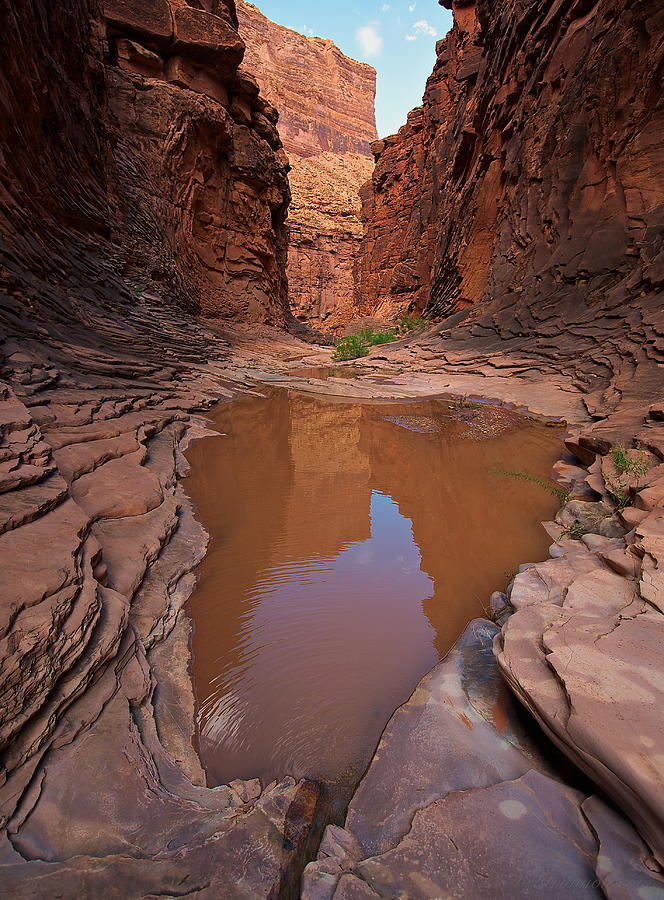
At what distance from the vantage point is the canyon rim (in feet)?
3.62

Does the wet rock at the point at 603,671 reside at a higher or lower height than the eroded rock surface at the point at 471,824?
higher

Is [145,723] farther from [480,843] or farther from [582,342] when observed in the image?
[582,342]

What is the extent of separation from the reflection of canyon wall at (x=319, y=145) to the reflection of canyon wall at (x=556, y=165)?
18.3 metres

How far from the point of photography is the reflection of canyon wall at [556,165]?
8.32m

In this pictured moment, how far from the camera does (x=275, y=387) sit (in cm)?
939

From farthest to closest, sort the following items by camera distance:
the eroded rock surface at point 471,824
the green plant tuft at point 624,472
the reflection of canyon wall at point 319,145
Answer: the reflection of canyon wall at point 319,145
the green plant tuft at point 624,472
the eroded rock surface at point 471,824

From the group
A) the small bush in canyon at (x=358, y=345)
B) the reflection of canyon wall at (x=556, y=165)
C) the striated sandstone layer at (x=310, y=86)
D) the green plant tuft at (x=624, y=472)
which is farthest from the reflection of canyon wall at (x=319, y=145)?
the green plant tuft at (x=624, y=472)

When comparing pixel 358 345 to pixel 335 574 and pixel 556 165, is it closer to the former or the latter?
pixel 556 165

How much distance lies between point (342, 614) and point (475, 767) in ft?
3.43

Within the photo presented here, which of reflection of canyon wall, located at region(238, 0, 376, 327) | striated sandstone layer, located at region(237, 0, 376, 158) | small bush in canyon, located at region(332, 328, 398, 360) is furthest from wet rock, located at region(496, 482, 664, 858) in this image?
striated sandstone layer, located at region(237, 0, 376, 158)

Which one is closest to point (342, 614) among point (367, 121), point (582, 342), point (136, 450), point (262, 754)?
point (262, 754)

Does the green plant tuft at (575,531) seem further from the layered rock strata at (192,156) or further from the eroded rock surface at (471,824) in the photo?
the layered rock strata at (192,156)

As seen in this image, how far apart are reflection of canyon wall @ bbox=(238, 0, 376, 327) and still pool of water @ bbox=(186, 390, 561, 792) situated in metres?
29.3

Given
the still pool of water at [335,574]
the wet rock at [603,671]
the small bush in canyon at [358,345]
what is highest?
the small bush in canyon at [358,345]
